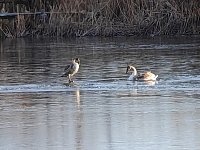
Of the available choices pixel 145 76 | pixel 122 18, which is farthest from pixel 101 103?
pixel 122 18

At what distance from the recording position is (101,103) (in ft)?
45.6

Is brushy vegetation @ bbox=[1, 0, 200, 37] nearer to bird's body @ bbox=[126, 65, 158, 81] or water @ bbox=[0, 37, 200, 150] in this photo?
water @ bbox=[0, 37, 200, 150]

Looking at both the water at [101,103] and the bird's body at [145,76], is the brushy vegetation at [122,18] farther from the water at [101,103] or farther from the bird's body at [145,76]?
the bird's body at [145,76]

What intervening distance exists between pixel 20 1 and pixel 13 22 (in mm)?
2994

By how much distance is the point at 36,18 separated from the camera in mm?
38719

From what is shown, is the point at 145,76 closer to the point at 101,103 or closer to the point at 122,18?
the point at 101,103

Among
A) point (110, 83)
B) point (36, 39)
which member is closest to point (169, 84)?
point (110, 83)

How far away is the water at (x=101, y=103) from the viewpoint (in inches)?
400

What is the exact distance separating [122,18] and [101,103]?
73.8 feet

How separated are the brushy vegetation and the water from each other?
850cm

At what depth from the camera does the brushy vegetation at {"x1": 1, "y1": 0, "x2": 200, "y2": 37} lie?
35.3 m

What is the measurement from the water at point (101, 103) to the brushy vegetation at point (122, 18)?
27.9 feet

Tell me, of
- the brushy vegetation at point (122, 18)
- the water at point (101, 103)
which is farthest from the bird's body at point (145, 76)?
the brushy vegetation at point (122, 18)

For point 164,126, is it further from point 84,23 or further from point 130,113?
point 84,23
